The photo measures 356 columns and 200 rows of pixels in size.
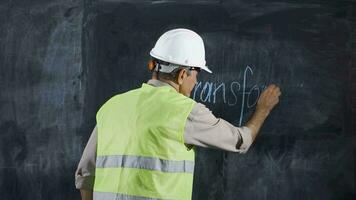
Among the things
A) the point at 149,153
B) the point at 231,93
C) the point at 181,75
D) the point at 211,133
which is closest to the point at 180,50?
the point at 181,75

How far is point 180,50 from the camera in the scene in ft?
13.9

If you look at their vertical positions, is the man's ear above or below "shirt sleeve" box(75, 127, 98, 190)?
above

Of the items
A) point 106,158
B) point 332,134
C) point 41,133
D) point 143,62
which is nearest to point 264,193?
point 332,134

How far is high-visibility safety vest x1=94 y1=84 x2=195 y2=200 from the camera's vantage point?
13.0ft

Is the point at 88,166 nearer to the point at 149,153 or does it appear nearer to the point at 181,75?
the point at 149,153

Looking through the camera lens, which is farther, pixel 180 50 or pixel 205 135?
pixel 180 50

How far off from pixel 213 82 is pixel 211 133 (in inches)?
70.5

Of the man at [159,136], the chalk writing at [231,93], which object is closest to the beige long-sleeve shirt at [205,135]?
the man at [159,136]

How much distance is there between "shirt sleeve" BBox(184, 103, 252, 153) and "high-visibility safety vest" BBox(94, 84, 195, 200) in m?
0.04

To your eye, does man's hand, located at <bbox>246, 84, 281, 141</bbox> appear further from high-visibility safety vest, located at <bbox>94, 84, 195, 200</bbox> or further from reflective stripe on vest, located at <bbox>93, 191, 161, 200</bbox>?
reflective stripe on vest, located at <bbox>93, 191, 161, 200</bbox>

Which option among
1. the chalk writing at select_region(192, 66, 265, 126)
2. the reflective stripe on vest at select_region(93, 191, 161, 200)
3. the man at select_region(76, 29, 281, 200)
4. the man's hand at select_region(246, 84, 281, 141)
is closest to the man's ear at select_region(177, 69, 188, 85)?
the man at select_region(76, 29, 281, 200)

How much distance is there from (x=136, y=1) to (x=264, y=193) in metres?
1.51

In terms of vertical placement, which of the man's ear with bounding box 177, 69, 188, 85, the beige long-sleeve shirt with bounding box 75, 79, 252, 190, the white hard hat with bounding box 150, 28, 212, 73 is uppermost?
the white hard hat with bounding box 150, 28, 212, 73

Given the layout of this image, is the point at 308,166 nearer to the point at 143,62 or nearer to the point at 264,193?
the point at 264,193
